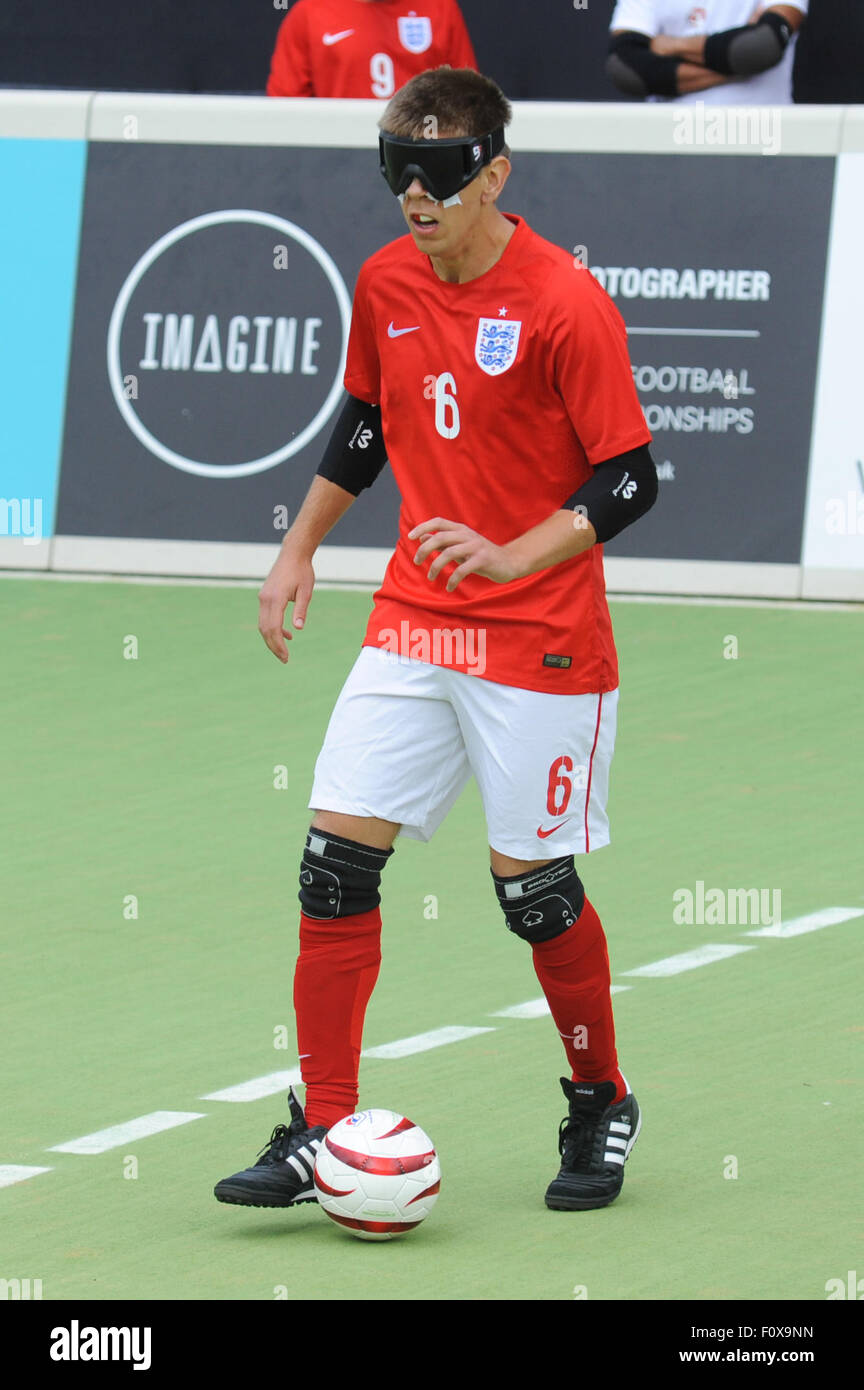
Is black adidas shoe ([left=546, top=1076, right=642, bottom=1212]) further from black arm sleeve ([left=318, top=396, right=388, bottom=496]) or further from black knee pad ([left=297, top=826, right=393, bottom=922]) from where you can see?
black arm sleeve ([left=318, top=396, right=388, bottom=496])

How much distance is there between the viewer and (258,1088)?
6.38 metres

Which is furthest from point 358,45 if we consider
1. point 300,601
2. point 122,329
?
point 300,601

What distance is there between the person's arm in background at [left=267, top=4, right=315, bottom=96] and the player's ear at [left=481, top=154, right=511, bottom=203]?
25.7ft

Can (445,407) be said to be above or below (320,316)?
below

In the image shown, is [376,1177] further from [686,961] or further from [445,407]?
[686,961]

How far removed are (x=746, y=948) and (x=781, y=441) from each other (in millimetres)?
4818

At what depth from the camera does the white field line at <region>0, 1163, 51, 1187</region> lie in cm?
564

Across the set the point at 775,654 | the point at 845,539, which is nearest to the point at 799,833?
the point at 775,654

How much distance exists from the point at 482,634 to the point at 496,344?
61 cm

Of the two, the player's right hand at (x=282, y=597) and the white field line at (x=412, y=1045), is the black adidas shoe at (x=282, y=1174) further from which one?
the player's right hand at (x=282, y=597)

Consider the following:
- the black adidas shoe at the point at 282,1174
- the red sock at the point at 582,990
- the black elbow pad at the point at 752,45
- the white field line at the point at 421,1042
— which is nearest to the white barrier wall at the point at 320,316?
the black elbow pad at the point at 752,45

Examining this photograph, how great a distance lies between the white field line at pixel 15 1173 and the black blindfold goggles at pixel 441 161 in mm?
2246

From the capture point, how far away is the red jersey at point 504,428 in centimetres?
548

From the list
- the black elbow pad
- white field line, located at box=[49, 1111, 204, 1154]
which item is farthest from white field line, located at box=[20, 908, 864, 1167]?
the black elbow pad
